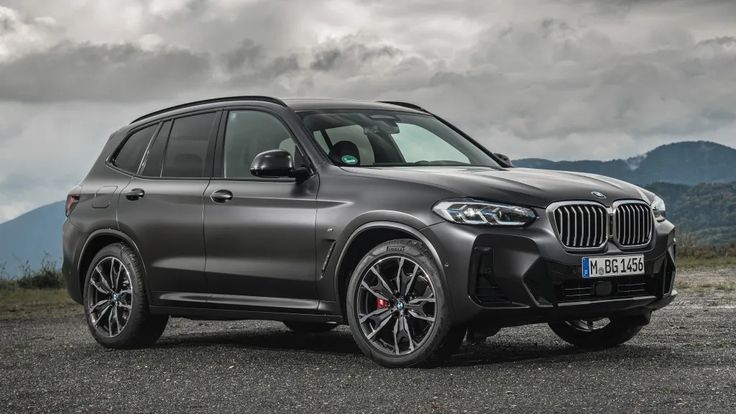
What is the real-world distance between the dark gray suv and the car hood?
0.02m

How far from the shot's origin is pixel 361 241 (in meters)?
7.52

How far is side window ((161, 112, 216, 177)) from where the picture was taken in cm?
882

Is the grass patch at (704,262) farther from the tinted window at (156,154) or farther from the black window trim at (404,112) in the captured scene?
the tinted window at (156,154)

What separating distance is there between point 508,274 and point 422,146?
1963mm

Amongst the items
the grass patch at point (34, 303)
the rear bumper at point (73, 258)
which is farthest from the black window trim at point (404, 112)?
the grass patch at point (34, 303)

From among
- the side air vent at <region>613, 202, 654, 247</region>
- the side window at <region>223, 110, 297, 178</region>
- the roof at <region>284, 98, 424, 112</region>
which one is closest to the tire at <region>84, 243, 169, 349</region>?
the side window at <region>223, 110, 297, 178</region>

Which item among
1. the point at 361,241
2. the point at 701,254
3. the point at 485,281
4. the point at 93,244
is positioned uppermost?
the point at 361,241

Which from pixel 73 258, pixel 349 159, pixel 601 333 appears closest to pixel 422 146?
pixel 349 159

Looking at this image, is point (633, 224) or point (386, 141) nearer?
point (633, 224)

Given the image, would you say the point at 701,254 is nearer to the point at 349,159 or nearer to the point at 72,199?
the point at 72,199

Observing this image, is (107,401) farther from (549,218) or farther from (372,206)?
(549,218)

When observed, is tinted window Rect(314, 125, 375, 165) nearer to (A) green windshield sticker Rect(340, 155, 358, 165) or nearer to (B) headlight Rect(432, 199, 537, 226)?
(A) green windshield sticker Rect(340, 155, 358, 165)

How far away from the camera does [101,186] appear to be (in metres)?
9.75

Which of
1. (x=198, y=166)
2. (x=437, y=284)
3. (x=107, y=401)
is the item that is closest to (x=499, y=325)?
(x=437, y=284)
